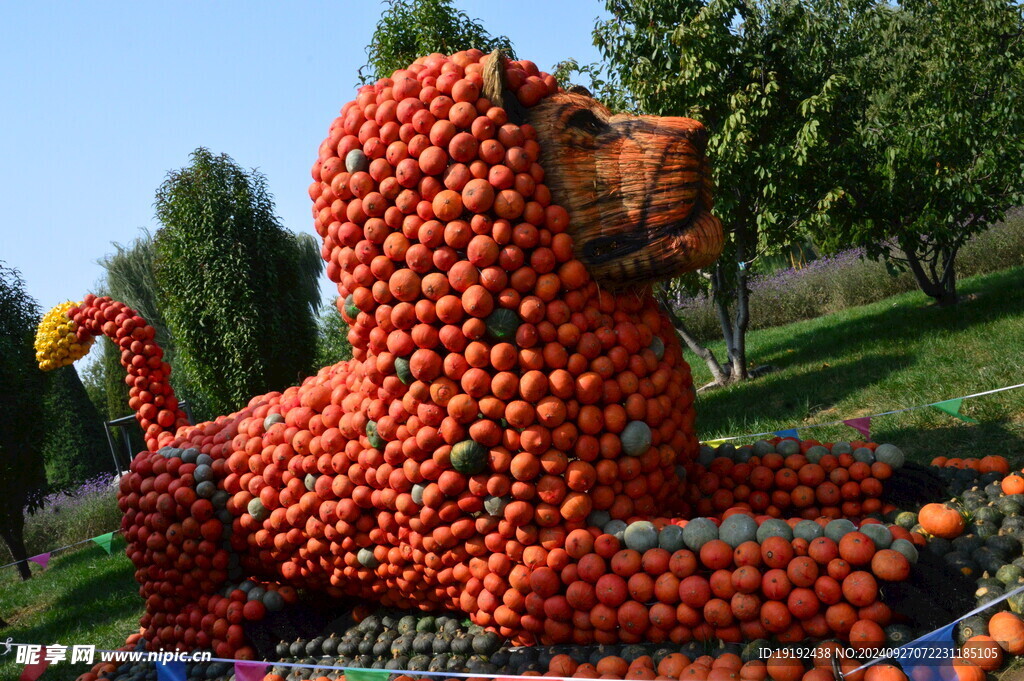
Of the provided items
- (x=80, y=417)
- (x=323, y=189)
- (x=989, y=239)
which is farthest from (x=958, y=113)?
(x=80, y=417)

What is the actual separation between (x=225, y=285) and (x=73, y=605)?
11.8 feet

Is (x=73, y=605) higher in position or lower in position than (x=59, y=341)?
lower

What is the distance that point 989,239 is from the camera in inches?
598

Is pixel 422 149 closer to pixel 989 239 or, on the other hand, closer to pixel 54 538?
pixel 54 538

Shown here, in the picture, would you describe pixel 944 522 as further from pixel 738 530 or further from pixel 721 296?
pixel 721 296

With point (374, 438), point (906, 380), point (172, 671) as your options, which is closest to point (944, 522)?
point (374, 438)

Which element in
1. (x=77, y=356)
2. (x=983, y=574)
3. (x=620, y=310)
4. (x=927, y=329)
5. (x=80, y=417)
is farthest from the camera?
(x=80, y=417)

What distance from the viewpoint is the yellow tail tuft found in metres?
4.68

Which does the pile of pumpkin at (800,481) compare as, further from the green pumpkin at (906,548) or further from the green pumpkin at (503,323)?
the green pumpkin at (503,323)

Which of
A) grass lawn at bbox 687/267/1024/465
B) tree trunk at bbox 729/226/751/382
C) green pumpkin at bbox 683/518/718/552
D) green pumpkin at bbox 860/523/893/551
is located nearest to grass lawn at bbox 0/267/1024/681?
grass lawn at bbox 687/267/1024/465

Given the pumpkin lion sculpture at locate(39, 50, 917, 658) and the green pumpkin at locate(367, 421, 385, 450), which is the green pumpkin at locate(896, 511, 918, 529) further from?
the green pumpkin at locate(367, 421, 385, 450)

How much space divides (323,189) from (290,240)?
279 inches

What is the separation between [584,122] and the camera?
9.55ft

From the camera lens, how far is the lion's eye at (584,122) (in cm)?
290
